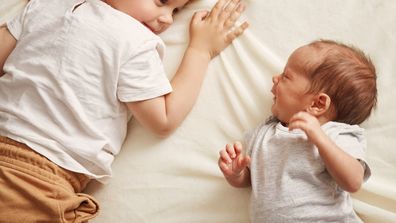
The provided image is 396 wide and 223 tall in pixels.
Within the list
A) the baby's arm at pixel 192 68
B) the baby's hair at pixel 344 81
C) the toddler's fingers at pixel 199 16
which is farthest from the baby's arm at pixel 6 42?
the baby's hair at pixel 344 81

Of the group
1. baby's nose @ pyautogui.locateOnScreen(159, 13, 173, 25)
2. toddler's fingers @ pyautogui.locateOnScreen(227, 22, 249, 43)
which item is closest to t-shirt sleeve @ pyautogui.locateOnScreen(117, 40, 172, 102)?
baby's nose @ pyautogui.locateOnScreen(159, 13, 173, 25)

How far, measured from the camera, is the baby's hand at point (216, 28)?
1113 millimetres

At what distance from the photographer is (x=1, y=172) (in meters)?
0.92

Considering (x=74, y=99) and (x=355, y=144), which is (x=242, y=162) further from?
(x=74, y=99)

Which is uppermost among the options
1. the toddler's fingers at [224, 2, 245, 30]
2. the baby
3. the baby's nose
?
the toddler's fingers at [224, 2, 245, 30]

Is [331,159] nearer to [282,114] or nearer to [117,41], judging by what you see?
[282,114]

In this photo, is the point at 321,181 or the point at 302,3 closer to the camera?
the point at 321,181

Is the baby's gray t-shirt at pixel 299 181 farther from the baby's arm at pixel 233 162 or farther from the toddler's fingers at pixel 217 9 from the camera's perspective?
the toddler's fingers at pixel 217 9

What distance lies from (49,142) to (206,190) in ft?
1.16

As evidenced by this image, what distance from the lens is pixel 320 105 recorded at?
35.4 inches

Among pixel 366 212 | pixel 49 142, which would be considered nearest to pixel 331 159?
pixel 366 212

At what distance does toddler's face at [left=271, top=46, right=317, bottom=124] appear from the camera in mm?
919

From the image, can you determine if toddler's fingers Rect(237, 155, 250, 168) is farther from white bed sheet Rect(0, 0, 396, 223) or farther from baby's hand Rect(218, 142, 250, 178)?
white bed sheet Rect(0, 0, 396, 223)

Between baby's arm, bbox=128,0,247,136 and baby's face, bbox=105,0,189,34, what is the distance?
0.07 metres
